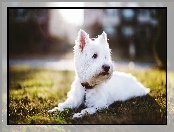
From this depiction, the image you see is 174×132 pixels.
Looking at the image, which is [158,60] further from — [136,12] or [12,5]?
[12,5]

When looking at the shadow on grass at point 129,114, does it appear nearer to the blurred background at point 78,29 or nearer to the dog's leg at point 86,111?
the dog's leg at point 86,111

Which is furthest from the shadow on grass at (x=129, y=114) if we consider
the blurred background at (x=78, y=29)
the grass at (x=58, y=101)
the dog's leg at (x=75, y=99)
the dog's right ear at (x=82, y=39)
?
the dog's right ear at (x=82, y=39)

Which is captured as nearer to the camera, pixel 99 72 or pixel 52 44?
pixel 99 72

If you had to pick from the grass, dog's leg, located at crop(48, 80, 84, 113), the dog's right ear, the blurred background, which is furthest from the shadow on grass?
the dog's right ear

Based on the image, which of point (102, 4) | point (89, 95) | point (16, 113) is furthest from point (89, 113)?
point (102, 4)

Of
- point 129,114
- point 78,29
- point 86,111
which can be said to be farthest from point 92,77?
point 78,29

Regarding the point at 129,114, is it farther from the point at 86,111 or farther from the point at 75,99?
the point at 75,99

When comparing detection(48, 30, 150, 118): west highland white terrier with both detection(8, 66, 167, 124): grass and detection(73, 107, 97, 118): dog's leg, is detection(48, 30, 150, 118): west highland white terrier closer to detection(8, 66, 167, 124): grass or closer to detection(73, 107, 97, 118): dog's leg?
detection(73, 107, 97, 118): dog's leg
